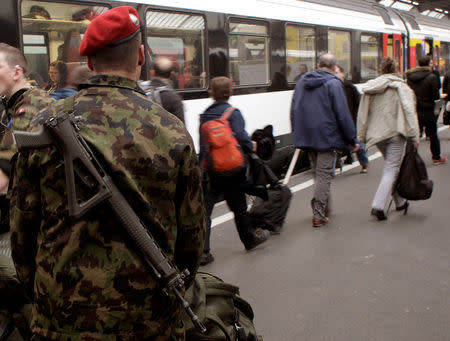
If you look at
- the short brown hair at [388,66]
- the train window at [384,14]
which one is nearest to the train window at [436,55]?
the train window at [384,14]

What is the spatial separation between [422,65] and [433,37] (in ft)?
29.4

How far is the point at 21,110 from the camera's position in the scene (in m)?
2.86

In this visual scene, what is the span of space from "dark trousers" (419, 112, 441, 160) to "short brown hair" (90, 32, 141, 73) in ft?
27.4

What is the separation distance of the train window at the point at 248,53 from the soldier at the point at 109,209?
21.7 feet

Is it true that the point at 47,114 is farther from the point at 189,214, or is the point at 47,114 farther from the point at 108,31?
the point at 189,214

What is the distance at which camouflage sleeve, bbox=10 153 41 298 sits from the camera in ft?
6.00

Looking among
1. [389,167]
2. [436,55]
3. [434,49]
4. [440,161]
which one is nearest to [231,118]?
[389,167]

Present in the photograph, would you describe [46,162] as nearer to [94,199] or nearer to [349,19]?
[94,199]

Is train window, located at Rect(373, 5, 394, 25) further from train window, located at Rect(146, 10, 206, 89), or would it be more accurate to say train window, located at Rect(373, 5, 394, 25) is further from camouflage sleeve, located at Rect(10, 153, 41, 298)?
camouflage sleeve, located at Rect(10, 153, 41, 298)

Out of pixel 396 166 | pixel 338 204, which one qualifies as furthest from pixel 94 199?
pixel 338 204

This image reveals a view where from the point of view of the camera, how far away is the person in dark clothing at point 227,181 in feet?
16.1

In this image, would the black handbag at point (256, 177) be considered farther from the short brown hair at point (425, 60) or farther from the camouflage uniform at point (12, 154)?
the short brown hair at point (425, 60)

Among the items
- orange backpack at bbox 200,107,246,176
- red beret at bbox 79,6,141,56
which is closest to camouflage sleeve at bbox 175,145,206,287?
red beret at bbox 79,6,141,56

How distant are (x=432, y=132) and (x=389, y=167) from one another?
143 inches
